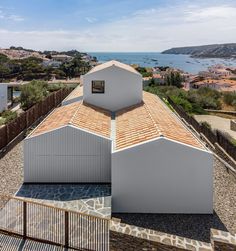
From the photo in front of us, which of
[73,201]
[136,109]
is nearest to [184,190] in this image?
[73,201]

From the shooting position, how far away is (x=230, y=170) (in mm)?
16172

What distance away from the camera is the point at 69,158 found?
14.2 meters

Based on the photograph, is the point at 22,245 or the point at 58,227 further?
the point at 58,227

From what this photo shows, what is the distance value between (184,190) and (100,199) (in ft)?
11.2

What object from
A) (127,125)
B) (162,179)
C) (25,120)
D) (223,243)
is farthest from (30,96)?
(223,243)

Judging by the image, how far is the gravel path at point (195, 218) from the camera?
11.0 meters

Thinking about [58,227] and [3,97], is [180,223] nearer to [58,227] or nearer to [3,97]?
[58,227]

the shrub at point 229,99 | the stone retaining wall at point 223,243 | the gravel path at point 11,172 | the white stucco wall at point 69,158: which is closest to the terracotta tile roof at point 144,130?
the white stucco wall at point 69,158

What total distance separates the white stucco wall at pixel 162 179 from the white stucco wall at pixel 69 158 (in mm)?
2003

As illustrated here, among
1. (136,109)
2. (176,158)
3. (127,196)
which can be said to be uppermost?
(136,109)

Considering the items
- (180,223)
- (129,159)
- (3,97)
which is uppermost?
(3,97)

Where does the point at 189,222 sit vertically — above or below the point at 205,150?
below

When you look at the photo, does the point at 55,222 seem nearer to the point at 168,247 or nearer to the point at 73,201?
the point at 73,201

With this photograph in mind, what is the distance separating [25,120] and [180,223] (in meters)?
16.0
